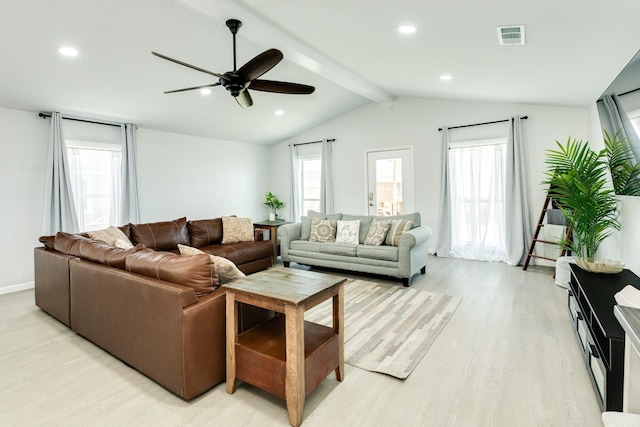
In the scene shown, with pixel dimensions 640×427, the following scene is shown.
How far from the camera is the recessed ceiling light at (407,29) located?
2926 millimetres

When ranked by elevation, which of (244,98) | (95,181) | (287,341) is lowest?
(287,341)

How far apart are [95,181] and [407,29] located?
4766 millimetres

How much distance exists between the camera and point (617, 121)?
2.69 metres

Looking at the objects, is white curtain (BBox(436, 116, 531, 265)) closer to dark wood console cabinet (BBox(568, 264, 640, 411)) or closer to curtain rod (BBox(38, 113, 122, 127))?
dark wood console cabinet (BBox(568, 264, 640, 411))

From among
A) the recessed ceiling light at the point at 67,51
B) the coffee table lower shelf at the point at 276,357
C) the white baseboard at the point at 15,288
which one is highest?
the recessed ceiling light at the point at 67,51

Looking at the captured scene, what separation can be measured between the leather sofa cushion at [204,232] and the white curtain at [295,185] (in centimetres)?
269

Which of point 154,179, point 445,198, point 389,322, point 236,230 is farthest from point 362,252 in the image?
point 154,179

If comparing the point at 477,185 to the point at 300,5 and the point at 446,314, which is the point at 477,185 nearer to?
the point at 446,314

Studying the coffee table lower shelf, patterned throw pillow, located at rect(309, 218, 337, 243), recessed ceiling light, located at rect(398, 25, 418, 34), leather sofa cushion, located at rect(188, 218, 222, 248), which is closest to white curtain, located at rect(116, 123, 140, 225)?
leather sofa cushion, located at rect(188, 218, 222, 248)

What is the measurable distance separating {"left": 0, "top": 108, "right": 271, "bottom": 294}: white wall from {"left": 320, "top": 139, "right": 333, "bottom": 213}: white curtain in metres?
1.58

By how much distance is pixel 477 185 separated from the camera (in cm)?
552

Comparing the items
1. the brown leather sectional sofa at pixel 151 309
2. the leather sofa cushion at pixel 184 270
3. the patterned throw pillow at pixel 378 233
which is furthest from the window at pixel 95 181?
the patterned throw pillow at pixel 378 233

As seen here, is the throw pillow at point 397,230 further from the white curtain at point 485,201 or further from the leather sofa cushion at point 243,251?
the leather sofa cushion at point 243,251

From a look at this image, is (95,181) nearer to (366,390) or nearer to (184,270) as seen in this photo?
(184,270)
